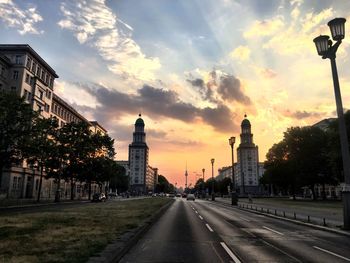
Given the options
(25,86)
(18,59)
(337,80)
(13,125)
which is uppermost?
(18,59)

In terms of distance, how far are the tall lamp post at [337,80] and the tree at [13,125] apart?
3361 cm

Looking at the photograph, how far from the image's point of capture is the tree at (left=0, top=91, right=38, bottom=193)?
40125 mm

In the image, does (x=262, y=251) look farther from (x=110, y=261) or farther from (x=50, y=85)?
(x=50, y=85)

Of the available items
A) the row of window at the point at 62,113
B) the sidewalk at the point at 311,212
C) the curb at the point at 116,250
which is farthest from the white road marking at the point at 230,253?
the row of window at the point at 62,113

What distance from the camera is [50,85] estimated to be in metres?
84.4

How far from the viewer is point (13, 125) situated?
41.5m

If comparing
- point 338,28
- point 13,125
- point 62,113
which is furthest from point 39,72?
point 338,28

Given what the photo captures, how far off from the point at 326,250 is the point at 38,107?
7258cm

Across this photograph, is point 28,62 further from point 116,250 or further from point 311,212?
point 116,250

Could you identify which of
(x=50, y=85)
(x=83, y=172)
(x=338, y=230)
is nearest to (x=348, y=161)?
(x=338, y=230)

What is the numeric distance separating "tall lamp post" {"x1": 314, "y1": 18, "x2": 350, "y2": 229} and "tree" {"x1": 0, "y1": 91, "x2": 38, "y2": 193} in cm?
3361

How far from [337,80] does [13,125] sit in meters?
35.6

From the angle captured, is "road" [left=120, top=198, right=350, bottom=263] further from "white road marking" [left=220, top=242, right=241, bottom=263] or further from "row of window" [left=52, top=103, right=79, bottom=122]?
"row of window" [left=52, top=103, right=79, bottom=122]

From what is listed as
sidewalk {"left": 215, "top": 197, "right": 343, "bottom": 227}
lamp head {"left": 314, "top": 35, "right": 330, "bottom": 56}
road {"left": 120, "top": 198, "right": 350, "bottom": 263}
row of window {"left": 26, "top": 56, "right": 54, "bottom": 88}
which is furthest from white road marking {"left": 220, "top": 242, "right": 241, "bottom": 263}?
row of window {"left": 26, "top": 56, "right": 54, "bottom": 88}
